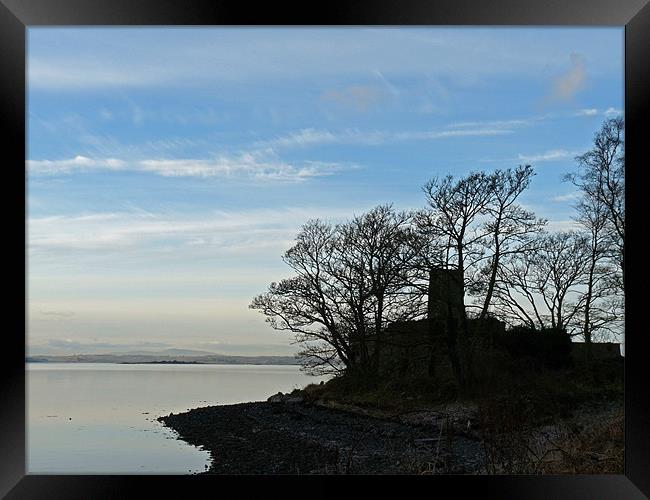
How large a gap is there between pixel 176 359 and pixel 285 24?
758 centimetres

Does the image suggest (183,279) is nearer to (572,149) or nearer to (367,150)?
(367,150)

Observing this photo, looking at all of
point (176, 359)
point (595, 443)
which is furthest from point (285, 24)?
point (176, 359)

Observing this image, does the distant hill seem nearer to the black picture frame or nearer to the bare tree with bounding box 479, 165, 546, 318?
the bare tree with bounding box 479, 165, 546, 318

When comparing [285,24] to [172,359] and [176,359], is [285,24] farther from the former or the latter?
[176,359]

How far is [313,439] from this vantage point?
8.93 meters

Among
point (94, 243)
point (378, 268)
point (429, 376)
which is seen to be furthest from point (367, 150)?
point (94, 243)

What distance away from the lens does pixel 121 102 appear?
1016 cm

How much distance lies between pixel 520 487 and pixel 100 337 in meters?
7.40

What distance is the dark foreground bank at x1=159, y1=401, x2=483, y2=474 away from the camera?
7410 mm

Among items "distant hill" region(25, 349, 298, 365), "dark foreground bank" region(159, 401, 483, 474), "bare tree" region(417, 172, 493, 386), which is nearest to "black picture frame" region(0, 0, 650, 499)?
"dark foreground bank" region(159, 401, 483, 474)

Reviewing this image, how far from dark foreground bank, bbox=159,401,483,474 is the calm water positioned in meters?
0.22

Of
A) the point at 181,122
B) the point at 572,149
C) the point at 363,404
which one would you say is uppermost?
the point at 181,122

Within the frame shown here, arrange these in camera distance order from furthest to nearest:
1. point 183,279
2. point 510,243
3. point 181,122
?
1. point 181,122
2. point 183,279
3. point 510,243

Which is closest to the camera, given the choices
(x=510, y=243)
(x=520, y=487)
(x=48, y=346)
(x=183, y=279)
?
(x=520, y=487)
